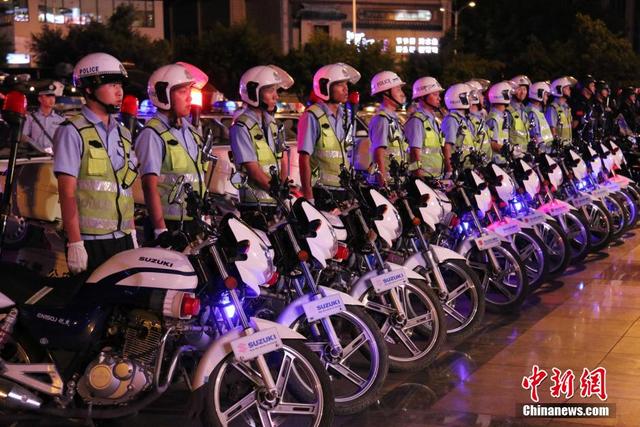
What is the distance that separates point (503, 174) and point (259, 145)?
2.46 meters

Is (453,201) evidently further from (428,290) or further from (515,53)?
(515,53)

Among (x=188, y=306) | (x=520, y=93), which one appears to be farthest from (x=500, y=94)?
(x=188, y=306)

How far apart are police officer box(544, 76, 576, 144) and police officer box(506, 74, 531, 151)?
3.60 ft

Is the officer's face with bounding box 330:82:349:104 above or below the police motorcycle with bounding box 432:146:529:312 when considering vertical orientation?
above

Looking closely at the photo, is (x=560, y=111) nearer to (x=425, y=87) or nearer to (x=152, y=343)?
(x=425, y=87)

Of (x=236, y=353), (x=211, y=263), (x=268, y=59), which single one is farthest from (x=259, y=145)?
(x=268, y=59)

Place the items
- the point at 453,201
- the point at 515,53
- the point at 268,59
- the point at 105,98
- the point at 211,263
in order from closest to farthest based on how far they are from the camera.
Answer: the point at 211,263 < the point at 105,98 < the point at 453,201 < the point at 268,59 < the point at 515,53

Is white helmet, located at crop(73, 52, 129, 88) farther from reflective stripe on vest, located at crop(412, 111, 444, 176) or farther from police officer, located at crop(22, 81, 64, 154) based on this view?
police officer, located at crop(22, 81, 64, 154)

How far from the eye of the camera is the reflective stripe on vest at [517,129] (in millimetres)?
11828

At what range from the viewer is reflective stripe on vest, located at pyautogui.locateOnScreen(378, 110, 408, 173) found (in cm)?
895

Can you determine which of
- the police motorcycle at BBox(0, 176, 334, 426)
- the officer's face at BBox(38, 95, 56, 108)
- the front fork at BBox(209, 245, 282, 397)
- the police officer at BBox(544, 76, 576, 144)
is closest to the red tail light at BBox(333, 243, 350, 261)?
the police motorcycle at BBox(0, 176, 334, 426)

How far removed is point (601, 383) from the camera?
20.3ft

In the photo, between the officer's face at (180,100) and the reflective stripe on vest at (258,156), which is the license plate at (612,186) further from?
the officer's face at (180,100)

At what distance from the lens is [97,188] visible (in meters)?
5.63
